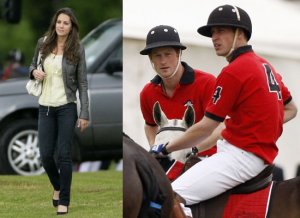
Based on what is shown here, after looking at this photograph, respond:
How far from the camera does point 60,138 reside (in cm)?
544

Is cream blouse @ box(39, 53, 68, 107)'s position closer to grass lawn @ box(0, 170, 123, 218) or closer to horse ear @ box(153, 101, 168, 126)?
grass lawn @ box(0, 170, 123, 218)

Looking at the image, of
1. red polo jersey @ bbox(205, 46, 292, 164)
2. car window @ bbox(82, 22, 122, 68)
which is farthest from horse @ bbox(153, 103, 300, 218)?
car window @ bbox(82, 22, 122, 68)

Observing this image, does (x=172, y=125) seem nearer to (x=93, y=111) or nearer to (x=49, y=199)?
(x=49, y=199)

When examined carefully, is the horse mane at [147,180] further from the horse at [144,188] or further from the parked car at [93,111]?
the parked car at [93,111]

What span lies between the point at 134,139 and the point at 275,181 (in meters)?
0.65

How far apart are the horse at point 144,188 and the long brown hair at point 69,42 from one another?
57.8 inches

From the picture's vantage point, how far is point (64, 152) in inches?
214

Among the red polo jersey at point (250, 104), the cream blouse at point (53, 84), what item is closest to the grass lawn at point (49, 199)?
the cream blouse at point (53, 84)

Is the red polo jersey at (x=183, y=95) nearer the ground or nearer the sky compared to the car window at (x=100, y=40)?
nearer the sky

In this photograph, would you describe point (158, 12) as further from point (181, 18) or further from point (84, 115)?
point (84, 115)

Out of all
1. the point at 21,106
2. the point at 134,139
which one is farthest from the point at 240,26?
the point at 21,106

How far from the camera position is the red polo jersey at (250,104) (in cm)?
384

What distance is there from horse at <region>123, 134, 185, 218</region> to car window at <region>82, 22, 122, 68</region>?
5317 mm

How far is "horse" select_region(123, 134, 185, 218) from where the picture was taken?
380 centimetres
